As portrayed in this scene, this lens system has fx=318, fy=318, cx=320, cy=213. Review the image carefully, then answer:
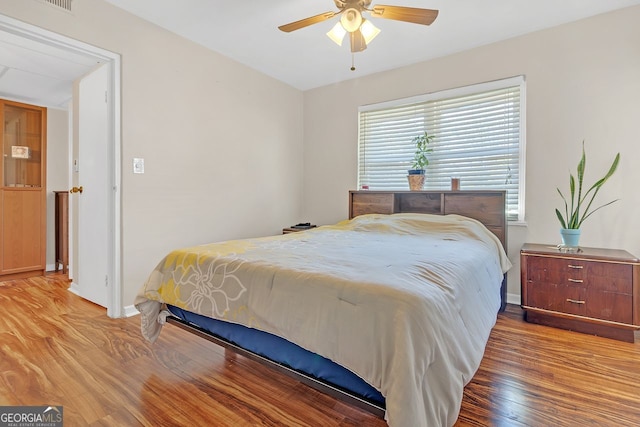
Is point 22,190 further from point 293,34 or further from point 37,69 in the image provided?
point 293,34

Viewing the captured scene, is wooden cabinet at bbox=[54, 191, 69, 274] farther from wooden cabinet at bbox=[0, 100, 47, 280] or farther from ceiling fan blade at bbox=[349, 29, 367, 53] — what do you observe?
ceiling fan blade at bbox=[349, 29, 367, 53]

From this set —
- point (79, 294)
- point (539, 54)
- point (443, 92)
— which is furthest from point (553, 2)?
point (79, 294)

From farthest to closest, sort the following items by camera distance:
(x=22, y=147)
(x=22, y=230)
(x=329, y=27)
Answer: (x=22, y=147) → (x=22, y=230) → (x=329, y=27)

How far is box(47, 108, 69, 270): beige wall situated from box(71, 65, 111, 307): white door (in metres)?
1.56

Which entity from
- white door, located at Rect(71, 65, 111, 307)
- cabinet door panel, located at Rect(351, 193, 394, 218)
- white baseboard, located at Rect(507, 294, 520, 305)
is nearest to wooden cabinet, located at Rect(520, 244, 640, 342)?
white baseboard, located at Rect(507, 294, 520, 305)

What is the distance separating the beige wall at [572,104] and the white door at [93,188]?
3.10 m

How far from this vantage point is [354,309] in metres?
1.12

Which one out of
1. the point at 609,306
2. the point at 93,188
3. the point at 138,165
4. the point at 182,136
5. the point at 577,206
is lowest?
the point at 609,306

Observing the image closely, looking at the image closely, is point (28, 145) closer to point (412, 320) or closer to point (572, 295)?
point (412, 320)

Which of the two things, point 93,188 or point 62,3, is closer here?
point 62,3

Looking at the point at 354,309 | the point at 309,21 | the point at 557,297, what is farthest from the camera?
the point at 557,297

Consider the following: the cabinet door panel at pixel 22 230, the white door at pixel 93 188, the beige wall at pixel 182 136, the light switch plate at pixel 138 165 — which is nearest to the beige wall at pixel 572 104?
the beige wall at pixel 182 136

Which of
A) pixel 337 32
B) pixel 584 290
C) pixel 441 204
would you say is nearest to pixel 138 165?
pixel 337 32

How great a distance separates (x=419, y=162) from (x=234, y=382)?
2734 mm
